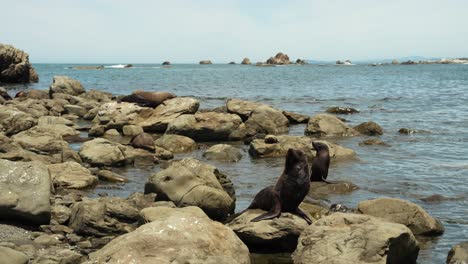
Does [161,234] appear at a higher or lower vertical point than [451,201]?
higher

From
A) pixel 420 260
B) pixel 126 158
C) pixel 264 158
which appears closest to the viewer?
pixel 420 260

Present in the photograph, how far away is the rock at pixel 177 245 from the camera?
19.9 feet

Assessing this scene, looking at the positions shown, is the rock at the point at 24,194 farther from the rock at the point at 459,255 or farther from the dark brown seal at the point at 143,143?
the dark brown seal at the point at 143,143

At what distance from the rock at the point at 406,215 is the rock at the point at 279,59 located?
16682 cm

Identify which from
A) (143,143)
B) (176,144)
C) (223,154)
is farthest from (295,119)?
(143,143)

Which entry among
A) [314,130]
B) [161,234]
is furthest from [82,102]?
[161,234]

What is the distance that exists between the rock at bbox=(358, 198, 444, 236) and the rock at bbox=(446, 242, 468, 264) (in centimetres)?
140

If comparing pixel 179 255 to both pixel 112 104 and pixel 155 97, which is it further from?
pixel 155 97

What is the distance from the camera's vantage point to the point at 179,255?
6148 millimetres

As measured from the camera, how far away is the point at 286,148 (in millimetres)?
17344

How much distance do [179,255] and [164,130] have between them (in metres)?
16.7

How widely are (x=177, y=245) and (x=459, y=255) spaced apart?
169 inches

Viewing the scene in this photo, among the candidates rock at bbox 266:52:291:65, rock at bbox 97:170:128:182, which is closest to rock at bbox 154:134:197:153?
rock at bbox 97:170:128:182

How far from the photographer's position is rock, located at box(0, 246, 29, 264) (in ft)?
20.4
